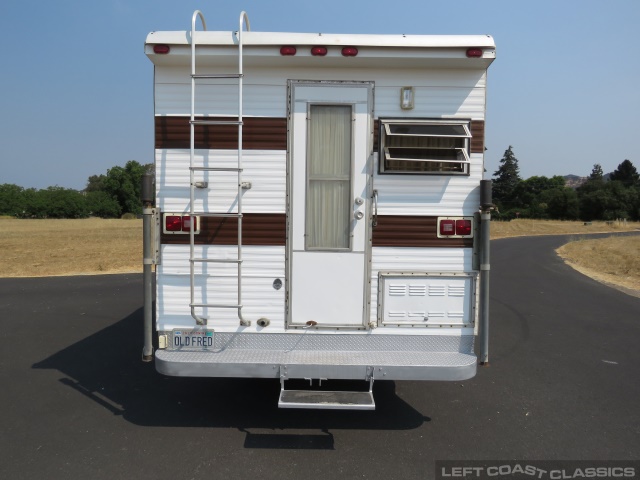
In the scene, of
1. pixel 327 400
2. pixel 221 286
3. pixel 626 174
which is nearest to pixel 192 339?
pixel 221 286

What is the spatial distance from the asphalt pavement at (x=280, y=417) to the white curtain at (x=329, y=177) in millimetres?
1622

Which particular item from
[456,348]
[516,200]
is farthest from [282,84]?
[516,200]

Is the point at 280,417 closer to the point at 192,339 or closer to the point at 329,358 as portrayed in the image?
the point at 329,358

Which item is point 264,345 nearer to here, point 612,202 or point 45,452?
point 45,452

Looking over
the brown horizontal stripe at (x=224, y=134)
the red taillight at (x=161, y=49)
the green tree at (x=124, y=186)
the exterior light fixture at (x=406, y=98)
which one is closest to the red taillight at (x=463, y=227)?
the exterior light fixture at (x=406, y=98)

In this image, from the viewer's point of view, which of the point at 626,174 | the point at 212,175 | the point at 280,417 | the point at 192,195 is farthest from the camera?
the point at 626,174

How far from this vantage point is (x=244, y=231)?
4.03 metres

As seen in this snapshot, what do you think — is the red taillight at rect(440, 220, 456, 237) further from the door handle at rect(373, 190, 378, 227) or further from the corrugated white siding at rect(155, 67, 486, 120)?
the corrugated white siding at rect(155, 67, 486, 120)

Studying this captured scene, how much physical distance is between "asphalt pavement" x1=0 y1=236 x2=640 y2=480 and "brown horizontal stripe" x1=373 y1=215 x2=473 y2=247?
1595 mm

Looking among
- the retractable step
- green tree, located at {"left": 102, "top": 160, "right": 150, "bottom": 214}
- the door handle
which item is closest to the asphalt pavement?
the retractable step

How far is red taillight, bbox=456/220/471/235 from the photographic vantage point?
4.05m

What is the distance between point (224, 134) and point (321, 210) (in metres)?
0.98

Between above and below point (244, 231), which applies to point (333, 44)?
above

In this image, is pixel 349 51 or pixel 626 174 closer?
pixel 349 51
